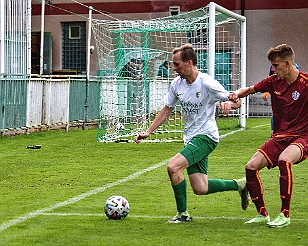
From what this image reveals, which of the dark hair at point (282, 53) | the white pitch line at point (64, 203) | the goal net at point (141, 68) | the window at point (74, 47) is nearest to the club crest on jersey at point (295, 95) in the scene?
the dark hair at point (282, 53)

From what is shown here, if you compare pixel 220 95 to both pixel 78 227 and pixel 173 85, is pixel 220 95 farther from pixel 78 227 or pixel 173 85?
pixel 78 227

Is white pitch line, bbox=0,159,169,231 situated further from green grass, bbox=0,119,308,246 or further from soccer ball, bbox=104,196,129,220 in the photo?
soccer ball, bbox=104,196,129,220

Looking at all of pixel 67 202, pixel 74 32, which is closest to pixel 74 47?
pixel 74 32

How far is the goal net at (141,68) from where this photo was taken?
19.8m

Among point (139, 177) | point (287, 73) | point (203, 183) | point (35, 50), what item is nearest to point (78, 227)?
point (203, 183)

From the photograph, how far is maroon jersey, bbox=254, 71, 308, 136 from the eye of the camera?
313 inches

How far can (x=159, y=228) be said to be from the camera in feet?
25.9

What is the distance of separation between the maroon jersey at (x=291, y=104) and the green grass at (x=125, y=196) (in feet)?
3.12

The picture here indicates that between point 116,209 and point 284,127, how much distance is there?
6.19 feet

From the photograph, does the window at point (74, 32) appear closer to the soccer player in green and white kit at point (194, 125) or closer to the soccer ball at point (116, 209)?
the soccer player in green and white kit at point (194, 125)

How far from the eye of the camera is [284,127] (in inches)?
317

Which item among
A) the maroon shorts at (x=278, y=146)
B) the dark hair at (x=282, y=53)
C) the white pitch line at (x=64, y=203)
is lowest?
the white pitch line at (x=64, y=203)

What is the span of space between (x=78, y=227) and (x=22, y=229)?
21.0 inches

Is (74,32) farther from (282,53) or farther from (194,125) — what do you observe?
(282,53)
